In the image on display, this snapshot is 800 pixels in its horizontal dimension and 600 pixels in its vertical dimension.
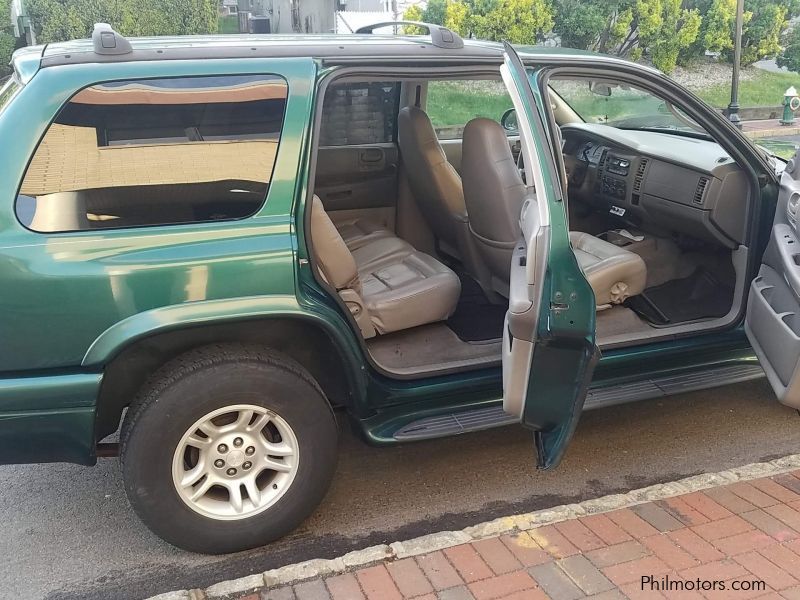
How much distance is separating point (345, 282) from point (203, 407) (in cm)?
90

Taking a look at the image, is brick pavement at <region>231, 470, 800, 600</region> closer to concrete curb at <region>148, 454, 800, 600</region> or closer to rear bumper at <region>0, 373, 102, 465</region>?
concrete curb at <region>148, 454, 800, 600</region>

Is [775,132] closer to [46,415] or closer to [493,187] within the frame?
[493,187]

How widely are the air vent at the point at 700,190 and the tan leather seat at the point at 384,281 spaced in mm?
1292

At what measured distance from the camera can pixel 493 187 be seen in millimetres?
3406

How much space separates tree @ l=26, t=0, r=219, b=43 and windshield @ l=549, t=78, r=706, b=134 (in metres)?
13.3

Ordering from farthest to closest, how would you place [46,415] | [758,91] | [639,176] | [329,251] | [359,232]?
[758,91] → [359,232] → [639,176] → [329,251] → [46,415]

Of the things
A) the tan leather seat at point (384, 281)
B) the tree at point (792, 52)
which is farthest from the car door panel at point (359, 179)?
the tree at point (792, 52)

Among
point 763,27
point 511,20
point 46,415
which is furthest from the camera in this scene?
point 763,27

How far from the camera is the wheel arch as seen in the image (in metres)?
2.39

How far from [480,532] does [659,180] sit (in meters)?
2.26

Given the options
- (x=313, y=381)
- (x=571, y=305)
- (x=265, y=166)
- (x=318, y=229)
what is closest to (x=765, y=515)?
(x=571, y=305)

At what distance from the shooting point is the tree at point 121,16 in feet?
50.3

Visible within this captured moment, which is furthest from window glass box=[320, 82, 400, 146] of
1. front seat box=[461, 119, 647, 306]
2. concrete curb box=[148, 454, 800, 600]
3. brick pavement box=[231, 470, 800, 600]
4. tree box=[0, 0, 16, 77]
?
tree box=[0, 0, 16, 77]

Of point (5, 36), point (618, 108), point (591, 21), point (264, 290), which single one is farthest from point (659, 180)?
point (5, 36)
